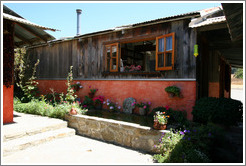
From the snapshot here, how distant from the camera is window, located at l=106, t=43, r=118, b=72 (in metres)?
8.32

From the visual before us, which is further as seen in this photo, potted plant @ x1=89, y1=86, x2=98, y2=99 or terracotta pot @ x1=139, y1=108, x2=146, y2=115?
potted plant @ x1=89, y1=86, x2=98, y2=99

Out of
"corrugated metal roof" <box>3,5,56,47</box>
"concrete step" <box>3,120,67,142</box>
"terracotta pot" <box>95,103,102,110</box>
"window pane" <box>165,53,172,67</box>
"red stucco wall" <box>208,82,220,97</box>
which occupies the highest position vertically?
"corrugated metal roof" <box>3,5,56,47</box>

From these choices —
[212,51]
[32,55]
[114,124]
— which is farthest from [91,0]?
[32,55]

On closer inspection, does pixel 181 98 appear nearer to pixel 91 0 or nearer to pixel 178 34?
pixel 178 34

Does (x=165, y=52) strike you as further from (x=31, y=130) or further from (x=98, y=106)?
(x=31, y=130)

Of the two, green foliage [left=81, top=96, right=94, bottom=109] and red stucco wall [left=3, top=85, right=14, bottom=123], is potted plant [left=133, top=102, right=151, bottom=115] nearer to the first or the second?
green foliage [left=81, top=96, right=94, bottom=109]

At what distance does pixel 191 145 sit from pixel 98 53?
6621mm

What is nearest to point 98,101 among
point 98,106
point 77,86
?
point 98,106

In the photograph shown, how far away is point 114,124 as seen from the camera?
5410 millimetres

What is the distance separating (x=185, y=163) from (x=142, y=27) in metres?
5.80

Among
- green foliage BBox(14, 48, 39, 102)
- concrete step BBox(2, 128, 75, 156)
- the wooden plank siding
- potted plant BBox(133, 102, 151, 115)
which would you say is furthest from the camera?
green foliage BBox(14, 48, 39, 102)

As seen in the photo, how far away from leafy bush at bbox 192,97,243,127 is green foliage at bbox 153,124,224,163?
455 mm

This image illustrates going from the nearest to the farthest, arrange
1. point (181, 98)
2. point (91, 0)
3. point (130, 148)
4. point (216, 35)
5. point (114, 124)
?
point (91, 0) < point (130, 148) < point (114, 124) < point (181, 98) < point (216, 35)

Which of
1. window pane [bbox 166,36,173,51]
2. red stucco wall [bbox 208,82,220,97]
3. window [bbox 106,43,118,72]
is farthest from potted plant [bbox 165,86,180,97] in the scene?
red stucco wall [bbox 208,82,220,97]
